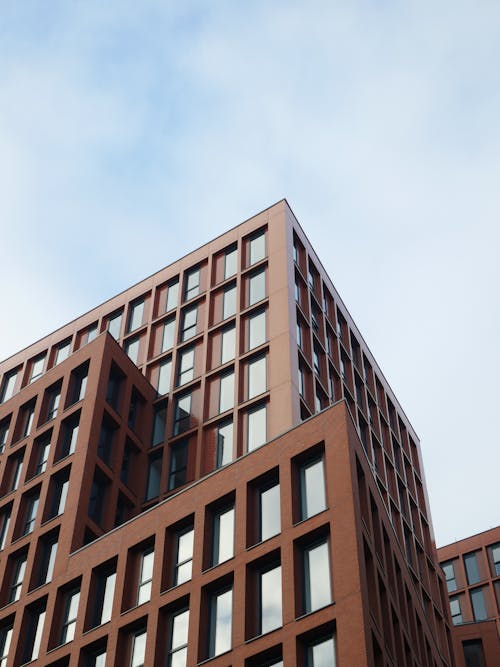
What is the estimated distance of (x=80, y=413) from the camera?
5312 cm

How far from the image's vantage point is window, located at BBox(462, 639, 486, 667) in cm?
6731

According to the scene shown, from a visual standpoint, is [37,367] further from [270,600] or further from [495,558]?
[495,558]

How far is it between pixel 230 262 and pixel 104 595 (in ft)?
92.9

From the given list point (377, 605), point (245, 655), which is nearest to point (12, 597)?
point (245, 655)

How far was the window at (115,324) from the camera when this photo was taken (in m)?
68.1

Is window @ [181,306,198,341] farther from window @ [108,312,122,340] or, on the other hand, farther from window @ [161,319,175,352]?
window @ [108,312,122,340]

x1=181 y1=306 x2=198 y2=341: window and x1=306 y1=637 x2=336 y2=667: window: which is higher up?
x1=181 y1=306 x2=198 y2=341: window

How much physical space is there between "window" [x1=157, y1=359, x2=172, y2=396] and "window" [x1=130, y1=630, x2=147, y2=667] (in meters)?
22.3

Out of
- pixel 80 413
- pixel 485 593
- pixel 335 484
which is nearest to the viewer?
pixel 335 484

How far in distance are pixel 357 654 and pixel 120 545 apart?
1510cm

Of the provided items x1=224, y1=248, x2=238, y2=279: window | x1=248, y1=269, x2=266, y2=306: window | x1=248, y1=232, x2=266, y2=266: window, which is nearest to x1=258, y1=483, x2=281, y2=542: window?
x1=248, y1=269, x2=266, y2=306: window

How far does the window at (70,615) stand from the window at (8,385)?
1201 inches

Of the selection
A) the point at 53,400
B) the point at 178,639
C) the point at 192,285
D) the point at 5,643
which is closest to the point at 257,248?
the point at 192,285

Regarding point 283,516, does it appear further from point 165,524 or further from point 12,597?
point 12,597
